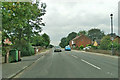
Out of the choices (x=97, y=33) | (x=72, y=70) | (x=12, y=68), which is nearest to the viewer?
(x=72, y=70)

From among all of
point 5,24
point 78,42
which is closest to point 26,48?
point 5,24

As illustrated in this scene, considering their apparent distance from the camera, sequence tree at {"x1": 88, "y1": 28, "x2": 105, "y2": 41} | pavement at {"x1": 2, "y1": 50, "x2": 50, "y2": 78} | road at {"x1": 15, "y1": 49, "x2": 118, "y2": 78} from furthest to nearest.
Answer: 1. tree at {"x1": 88, "y1": 28, "x2": 105, "y2": 41}
2. pavement at {"x1": 2, "y1": 50, "x2": 50, "y2": 78}
3. road at {"x1": 15, "y1": 49, "x2": 118, "y2": 78}

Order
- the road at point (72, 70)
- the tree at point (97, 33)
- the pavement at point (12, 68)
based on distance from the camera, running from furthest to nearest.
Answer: the tree at point (97, 33)
the pavement at point (12, 68)
the road at point (72, 70)

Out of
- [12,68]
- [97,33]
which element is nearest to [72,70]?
[12,68]

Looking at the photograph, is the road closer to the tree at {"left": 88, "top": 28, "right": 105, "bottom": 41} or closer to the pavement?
the pavement

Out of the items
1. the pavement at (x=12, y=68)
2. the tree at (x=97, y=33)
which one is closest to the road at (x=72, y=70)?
the pavement at (x=12, y=68)

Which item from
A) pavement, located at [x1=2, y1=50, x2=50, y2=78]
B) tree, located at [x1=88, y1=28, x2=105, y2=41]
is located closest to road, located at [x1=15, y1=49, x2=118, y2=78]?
pavement, located at [x1=2, y1=50, x2=50, y2=78]

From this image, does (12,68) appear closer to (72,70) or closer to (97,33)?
(72,70)

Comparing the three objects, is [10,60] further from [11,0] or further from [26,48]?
[26,48]

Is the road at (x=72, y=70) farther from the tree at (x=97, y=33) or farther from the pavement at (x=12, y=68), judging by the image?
the tree at (x=97, y=33)

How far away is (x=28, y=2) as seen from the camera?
1302 centimetres

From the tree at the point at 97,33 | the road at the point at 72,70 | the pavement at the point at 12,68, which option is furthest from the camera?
the tree at the point at 97,33

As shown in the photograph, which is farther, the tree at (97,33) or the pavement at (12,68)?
the tree at (97,33)

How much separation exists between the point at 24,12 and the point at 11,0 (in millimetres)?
1911
